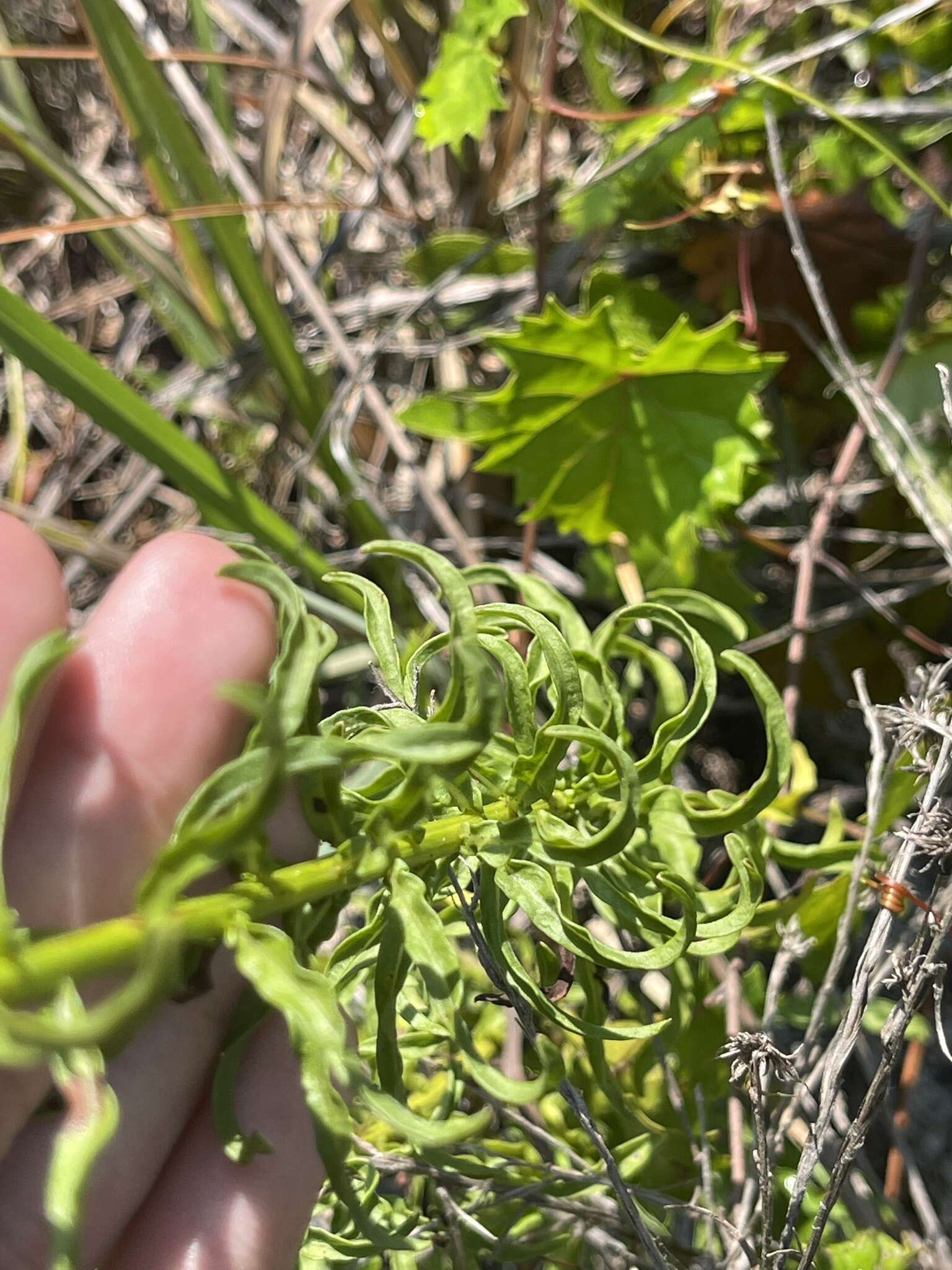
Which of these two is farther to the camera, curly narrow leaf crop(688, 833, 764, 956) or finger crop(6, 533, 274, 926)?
finger crop(6, 533, 274, 926)

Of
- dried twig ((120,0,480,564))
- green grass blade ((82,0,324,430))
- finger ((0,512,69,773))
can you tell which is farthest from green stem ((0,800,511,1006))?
green grass blade ((82,0,324,430))

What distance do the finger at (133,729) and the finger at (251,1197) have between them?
0.38 ft

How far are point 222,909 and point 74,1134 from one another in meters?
0.18

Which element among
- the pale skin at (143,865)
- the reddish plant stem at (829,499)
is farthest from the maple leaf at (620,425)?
the pale skin at (143,865)

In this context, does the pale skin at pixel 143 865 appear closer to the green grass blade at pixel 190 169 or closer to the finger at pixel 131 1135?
the finger at pixel 131 1135

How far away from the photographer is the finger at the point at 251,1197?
112 cm

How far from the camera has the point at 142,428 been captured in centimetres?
153

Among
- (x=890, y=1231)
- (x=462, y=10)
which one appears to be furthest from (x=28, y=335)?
(x=890, y=1231)

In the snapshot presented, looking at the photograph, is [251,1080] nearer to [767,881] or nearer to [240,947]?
[240,947]

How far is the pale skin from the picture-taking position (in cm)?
113

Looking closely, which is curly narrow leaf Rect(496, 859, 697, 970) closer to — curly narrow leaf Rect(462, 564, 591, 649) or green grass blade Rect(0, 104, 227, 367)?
curly narrow leaf Rect(462, 564, 591, 649)

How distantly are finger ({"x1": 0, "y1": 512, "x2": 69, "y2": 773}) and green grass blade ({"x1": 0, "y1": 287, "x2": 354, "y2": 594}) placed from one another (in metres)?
0.32

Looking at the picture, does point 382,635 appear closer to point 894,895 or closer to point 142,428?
point 894,895

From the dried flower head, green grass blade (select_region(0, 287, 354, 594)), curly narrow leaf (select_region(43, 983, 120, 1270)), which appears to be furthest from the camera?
green grass blade (select_region(0, 287, 354, 594))
